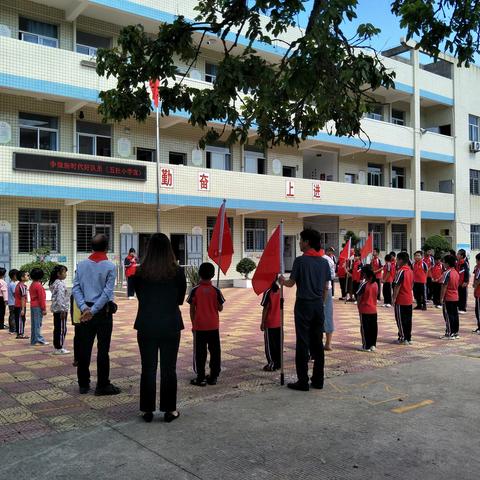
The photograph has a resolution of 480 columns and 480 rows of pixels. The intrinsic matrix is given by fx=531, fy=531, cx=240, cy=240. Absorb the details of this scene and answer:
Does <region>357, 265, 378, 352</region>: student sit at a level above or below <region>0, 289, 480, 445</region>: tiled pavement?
above

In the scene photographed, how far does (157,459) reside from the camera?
3834mm

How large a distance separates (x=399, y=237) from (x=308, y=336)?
80.8 feet

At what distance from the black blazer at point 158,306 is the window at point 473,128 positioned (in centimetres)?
3061

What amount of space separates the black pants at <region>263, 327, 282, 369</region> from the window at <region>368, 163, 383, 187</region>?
2252 centimetres

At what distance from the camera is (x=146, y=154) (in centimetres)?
1998

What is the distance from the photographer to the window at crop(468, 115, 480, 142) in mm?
31219

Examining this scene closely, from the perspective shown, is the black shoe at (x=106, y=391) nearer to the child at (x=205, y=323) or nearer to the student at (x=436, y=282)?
the child at (x=205, y=323)

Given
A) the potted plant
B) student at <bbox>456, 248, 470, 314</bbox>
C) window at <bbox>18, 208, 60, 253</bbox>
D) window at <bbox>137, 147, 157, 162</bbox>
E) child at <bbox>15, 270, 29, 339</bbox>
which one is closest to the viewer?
child at <bbox>15, 270, 29, 339</bbox>

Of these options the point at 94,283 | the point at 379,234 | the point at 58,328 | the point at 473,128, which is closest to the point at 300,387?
the point at 94,283

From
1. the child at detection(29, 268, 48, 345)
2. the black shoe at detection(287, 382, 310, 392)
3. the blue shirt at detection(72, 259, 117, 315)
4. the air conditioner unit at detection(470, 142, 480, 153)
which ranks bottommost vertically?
the black shoe at detection(287, 382, 310, 392)

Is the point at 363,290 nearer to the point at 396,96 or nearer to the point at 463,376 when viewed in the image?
the point at 463,376

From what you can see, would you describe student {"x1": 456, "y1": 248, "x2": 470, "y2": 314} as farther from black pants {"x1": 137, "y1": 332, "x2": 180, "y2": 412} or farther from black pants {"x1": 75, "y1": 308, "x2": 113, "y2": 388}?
black pants {"x1": 137, "y1": 332, "x2": 180, "y2": 412}

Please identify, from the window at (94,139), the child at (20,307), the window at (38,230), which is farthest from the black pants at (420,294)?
the window at (94,139)

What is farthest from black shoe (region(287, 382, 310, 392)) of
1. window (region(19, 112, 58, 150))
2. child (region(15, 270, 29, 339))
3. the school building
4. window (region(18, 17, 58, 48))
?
window (region(18, 17, 58, 48))
